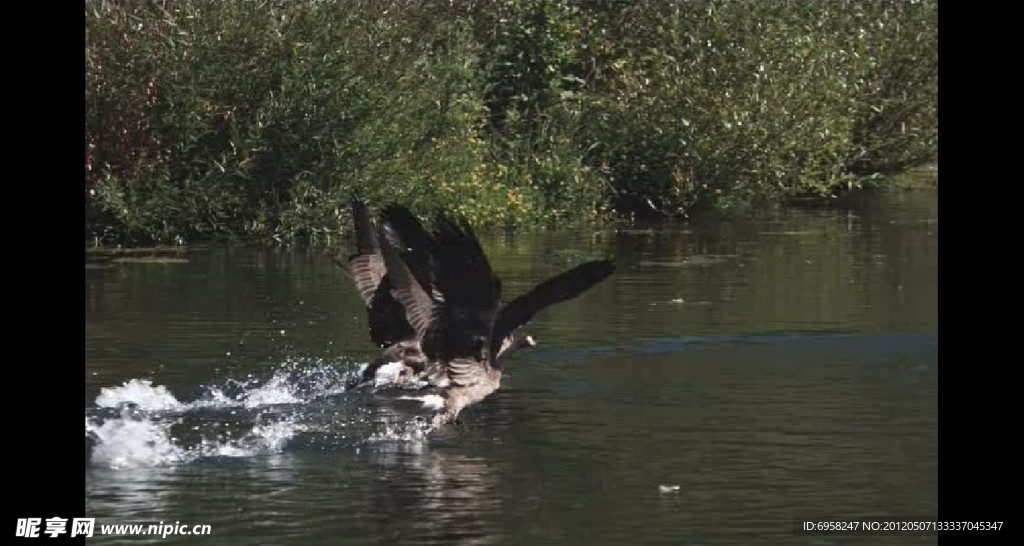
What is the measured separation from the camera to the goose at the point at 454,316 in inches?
594

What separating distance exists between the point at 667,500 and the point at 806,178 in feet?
69.3

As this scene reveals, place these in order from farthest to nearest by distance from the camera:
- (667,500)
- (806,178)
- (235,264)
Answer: (806,178), (235,264), (667,500)

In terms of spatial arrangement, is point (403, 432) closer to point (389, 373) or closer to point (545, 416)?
point (545, 416)

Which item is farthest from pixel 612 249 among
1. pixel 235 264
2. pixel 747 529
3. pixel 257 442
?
pixel 747 529

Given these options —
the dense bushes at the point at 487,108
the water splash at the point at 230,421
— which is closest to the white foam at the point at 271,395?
the water splash at the point at 230,421

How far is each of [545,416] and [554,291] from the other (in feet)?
5.14

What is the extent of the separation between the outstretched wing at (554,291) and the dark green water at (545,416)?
→ 811 millimetres

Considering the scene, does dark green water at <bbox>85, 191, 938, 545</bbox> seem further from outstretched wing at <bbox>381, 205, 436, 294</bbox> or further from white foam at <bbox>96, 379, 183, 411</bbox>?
outstretched wing at <bbox>381, 205, 436, 294</bbox>

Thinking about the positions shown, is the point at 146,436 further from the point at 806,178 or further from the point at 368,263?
the point at 806,178

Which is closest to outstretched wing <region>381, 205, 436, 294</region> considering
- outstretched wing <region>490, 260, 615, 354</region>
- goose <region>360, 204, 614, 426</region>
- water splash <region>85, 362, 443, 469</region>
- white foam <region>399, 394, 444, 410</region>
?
goose <region>360, 204, 614, 426</region>

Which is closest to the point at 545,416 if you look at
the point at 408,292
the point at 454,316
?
the point at 454,316

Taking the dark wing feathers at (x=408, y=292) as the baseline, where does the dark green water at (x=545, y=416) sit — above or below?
below

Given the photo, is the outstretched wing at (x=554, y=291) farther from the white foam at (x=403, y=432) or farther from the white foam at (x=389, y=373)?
the white foam at (x=389, y=373)
